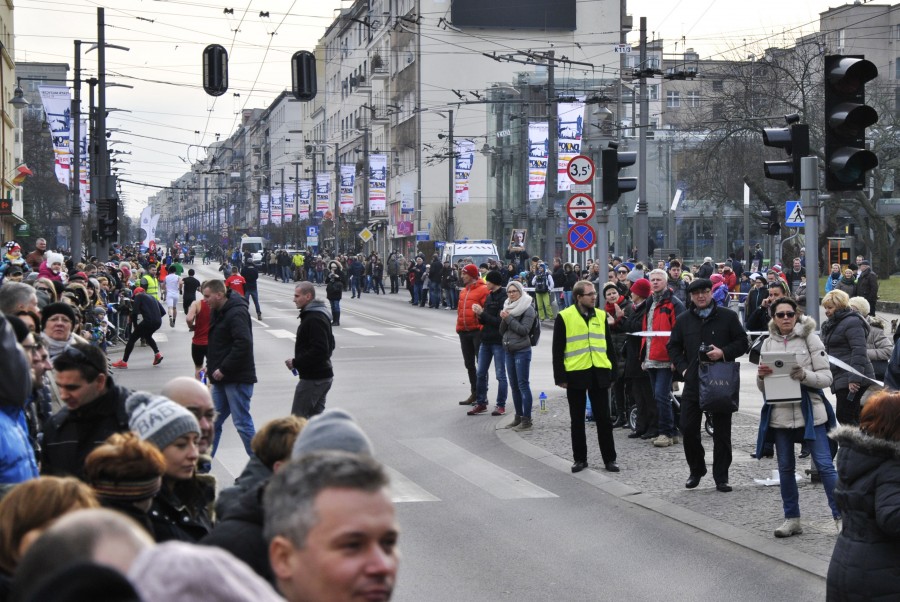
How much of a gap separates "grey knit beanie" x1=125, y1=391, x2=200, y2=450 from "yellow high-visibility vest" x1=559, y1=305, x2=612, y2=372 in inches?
309

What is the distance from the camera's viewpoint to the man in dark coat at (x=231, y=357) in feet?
38.4

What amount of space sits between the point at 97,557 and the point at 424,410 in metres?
15.1

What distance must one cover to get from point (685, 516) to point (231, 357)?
429 cm

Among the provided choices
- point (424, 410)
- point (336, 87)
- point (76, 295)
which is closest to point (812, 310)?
point (424, 410)

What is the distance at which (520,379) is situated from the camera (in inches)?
601

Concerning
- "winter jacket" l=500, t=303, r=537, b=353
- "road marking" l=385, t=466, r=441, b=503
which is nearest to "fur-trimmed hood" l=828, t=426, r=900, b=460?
"road marking" l=385, t=466, r=441, b=503

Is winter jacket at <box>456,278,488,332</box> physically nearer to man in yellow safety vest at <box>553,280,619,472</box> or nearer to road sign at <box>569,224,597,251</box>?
man in yellow safety vest at <box>553,280,619,472</box>

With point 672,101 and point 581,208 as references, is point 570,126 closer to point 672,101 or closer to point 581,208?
point 581,208

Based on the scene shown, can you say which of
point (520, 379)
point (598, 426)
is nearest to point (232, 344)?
point (598, 426)

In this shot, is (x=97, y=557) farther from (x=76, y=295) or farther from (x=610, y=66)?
(x=610, y=66)

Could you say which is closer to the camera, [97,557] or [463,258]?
[97,557]

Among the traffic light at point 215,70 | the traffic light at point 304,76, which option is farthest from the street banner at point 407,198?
the traffic light at point 304,76

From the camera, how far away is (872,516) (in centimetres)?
571

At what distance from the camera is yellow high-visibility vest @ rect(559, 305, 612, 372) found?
1251cm
